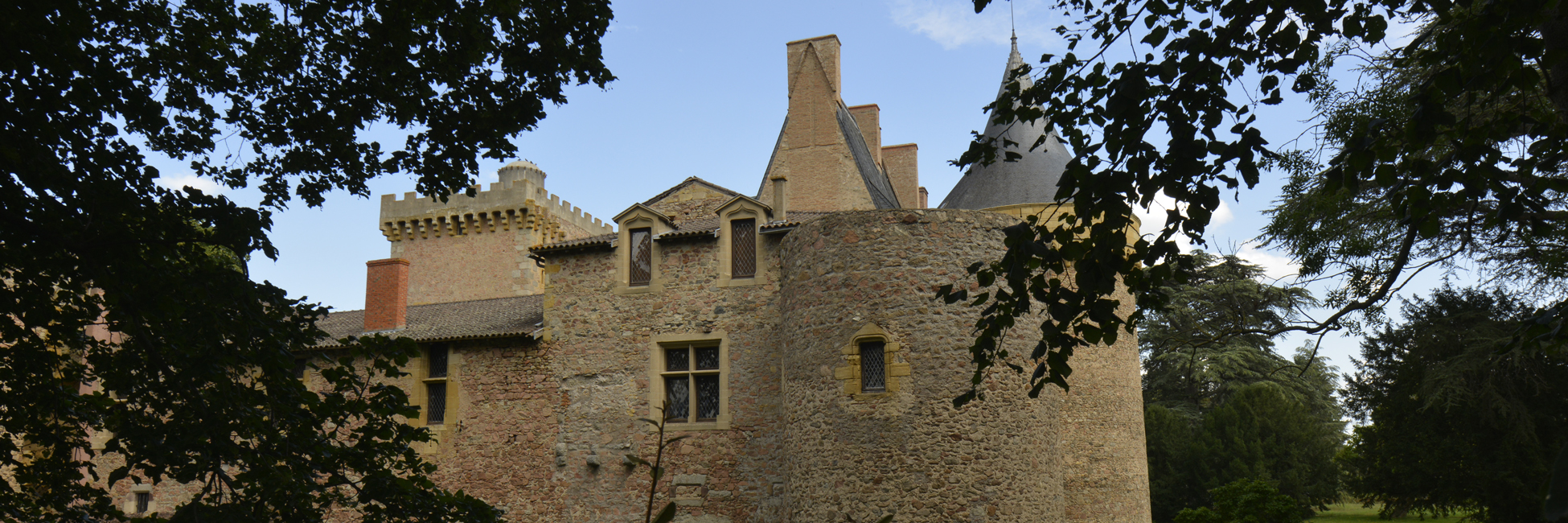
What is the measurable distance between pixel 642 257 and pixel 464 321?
361 cm

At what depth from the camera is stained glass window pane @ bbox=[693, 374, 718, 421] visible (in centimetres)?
1497

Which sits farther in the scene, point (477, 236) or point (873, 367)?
point (477, 236)

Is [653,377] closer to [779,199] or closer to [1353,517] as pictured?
[779,199]

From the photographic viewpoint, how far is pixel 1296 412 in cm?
2686

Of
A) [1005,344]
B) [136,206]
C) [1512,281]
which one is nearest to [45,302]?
[136,206]

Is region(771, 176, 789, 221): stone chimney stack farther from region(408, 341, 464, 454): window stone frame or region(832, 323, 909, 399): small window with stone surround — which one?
region(408, 341, 464, 454): window stone frame

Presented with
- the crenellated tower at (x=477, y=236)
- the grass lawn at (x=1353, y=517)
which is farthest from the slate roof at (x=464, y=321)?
the grass lawn at (x=1353, y=517)

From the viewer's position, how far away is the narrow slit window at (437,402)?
1628cm

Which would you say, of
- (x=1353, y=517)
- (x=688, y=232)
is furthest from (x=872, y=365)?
(x=1353, y=517)

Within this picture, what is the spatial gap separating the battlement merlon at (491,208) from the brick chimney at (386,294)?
349 inches

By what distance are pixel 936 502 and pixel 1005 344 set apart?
7.37ft

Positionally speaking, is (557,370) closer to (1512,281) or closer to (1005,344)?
(1005,344)

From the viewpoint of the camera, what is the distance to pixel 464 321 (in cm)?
1717

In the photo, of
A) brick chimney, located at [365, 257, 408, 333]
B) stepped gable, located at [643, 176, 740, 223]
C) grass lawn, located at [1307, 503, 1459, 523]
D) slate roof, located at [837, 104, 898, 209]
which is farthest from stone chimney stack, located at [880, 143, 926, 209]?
grass lawn, located at [1307, 503, 1459, 523]
